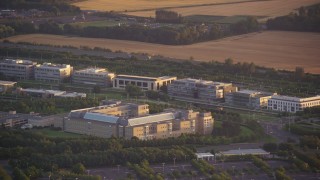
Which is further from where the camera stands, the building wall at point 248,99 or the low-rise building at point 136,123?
the building wall at point 248,99

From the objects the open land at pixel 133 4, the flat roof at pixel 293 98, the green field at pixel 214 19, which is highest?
the open land at pixel 133 4

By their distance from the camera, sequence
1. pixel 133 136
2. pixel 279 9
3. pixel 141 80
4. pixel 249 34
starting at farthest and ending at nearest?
1. pixel 279 9
2. pixel 249 34
3. pixel 141 80
4. pixel 133 136

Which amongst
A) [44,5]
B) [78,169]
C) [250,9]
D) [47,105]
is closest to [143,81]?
[47,105]

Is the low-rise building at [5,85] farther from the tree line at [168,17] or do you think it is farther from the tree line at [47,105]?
the tree line at [168,17]

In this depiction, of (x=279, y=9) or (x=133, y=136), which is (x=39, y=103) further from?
(x=279, y=9)

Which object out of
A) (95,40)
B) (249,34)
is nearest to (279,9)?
(249,34)

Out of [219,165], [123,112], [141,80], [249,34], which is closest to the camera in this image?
[219,165]

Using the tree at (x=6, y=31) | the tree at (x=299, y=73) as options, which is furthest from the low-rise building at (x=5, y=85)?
the tree at (x=6, y=31)

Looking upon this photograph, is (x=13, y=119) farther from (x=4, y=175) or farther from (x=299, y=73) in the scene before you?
(x=299, y=73)
